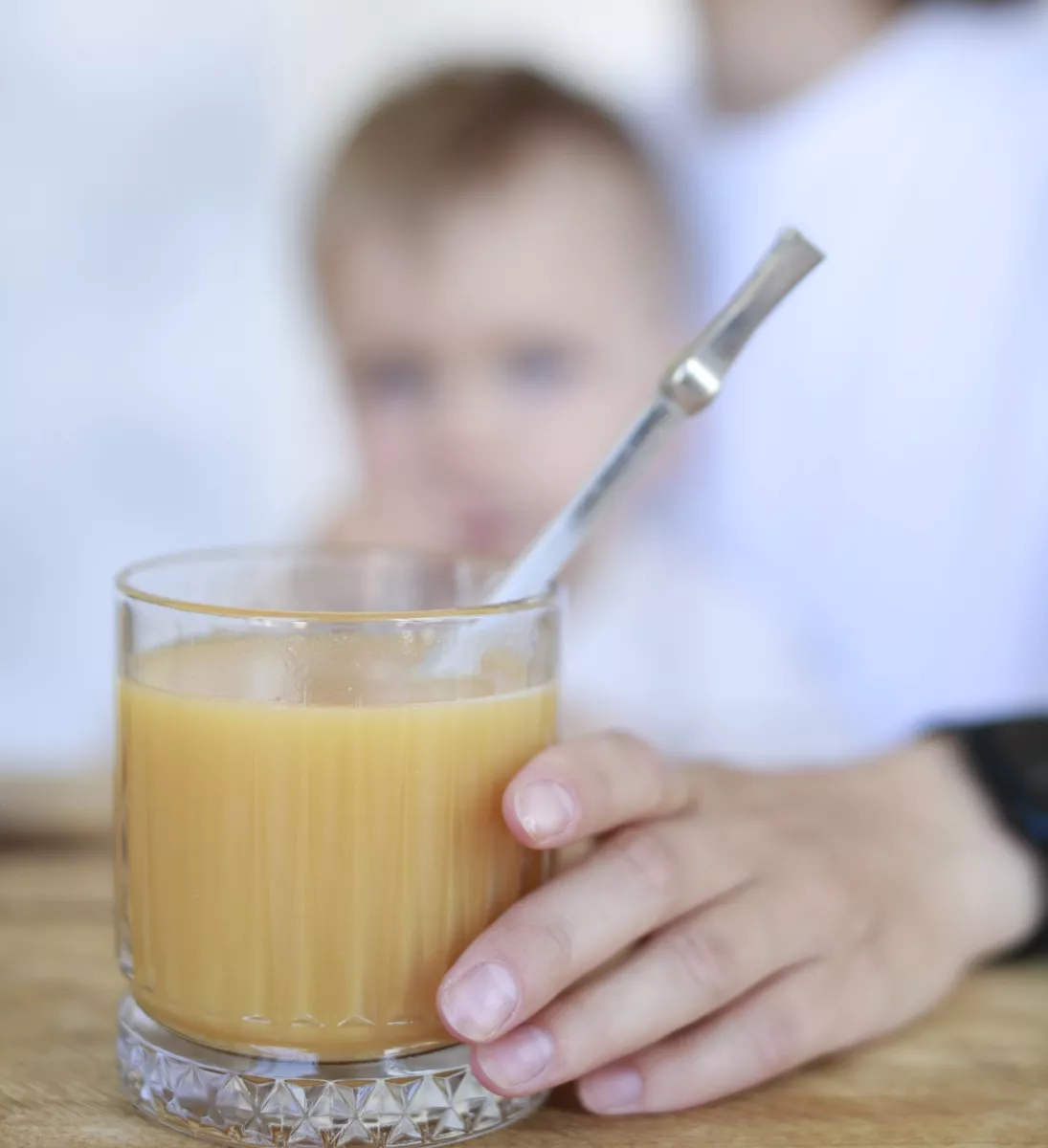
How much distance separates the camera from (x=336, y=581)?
2.23 feet

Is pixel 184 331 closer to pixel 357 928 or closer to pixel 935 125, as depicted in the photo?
pixel 935 125

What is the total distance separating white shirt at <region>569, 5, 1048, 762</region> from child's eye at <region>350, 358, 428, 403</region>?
502 mm

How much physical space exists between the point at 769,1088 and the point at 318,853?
0.26m

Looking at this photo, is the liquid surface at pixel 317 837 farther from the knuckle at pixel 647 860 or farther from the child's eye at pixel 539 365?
the child's eye at pixel 539 365

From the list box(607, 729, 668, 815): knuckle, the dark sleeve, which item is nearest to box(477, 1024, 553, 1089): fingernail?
box(607, 729, 668, 815): knuckle

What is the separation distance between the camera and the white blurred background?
2244 millimetres

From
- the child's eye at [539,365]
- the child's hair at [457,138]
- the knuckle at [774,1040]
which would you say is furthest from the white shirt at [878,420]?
the knuckle at [774,1040]

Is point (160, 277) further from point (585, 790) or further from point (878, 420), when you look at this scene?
point (585, 790)

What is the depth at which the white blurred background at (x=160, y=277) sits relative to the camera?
224 centimetres

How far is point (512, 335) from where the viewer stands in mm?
2152

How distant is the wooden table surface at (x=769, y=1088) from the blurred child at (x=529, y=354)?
1.37 meters

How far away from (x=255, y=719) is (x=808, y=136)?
187cm

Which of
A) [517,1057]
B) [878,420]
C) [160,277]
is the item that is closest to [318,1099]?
[517,1057]

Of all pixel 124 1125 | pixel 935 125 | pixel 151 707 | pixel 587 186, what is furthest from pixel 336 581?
pixel 935 125
